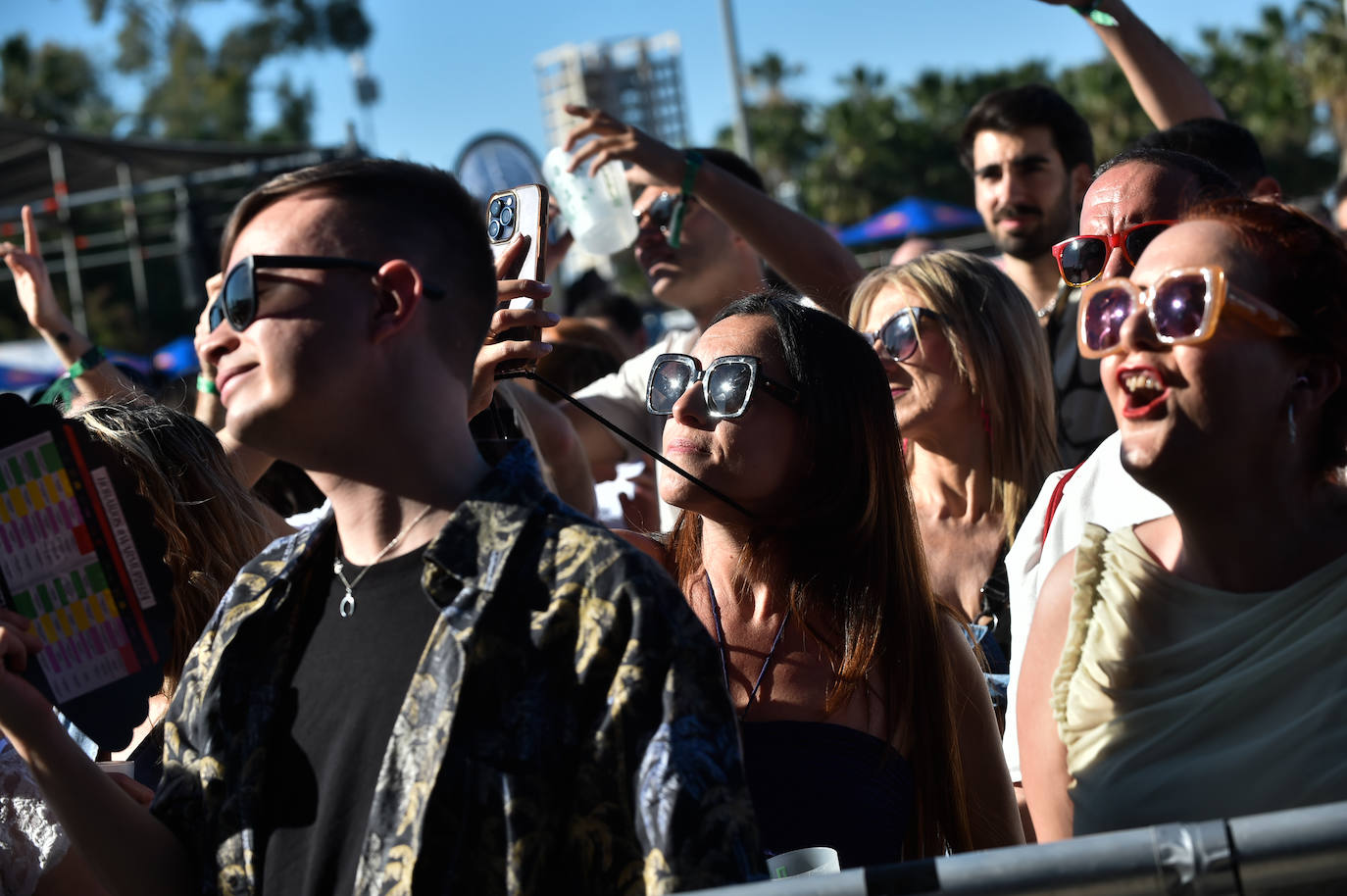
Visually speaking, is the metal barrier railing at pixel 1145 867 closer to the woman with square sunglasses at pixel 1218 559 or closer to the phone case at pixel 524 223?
the woman with square sunglasses at pixel 1218 559

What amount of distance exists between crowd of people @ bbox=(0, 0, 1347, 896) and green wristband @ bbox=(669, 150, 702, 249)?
137 cm

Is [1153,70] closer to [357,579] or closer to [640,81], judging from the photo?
[357,579]

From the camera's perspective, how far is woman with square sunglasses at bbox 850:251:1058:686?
3.21 m

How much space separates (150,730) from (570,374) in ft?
8.86

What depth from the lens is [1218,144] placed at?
11.5 feet

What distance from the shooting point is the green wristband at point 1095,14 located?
372cm

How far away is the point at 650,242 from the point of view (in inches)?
174

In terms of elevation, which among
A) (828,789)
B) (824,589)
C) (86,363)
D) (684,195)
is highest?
(684,195)

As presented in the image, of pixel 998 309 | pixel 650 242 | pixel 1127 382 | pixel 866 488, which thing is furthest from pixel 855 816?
pixel 650 242

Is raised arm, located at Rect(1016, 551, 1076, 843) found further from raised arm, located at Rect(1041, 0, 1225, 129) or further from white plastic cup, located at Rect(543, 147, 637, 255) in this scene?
white plastic cup, located at Rect(543, 147, 637, 255)

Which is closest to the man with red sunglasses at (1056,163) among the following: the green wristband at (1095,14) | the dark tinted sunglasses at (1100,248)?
the green wristband at (1095,14)

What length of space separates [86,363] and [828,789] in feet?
10.1

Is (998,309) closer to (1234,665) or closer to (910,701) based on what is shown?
(910,701)

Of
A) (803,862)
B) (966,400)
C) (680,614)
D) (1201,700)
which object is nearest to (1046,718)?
(1201,700)
